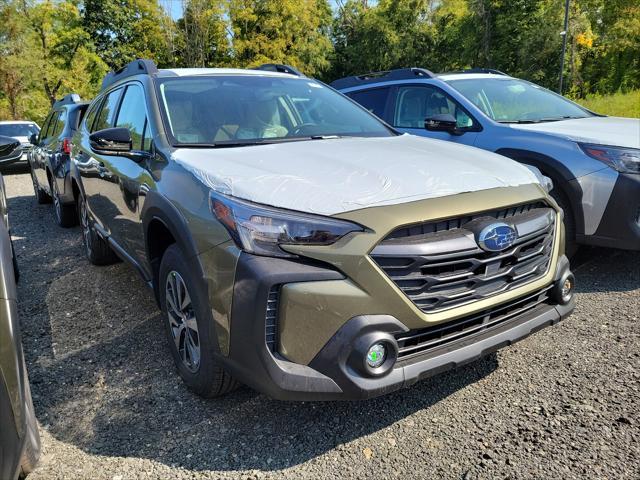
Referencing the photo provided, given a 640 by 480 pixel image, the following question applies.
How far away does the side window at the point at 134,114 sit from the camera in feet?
10.1

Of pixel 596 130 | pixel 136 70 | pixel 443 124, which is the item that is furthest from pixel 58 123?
pixel 596 130

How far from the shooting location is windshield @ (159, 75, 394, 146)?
296 cm

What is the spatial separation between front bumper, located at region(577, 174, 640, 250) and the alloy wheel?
309 cm

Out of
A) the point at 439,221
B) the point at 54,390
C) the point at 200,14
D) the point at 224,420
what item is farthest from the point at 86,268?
the point at 200,14

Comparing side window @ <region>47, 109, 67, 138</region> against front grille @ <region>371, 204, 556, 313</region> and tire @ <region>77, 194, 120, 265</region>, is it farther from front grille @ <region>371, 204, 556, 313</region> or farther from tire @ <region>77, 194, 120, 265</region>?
front grille @ <region>371, 204, 556, 313</region>

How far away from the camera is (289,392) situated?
6.41 ft

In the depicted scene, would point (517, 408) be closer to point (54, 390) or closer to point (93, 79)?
point (54, 390)

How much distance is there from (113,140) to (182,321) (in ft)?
3.86

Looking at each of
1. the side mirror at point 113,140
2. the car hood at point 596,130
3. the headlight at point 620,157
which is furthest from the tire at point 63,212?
the headlight at point 620,157

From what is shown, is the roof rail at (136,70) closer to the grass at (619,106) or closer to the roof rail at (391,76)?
→ the roof rail at (391,76)

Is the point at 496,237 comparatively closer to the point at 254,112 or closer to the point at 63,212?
the point at 254,112

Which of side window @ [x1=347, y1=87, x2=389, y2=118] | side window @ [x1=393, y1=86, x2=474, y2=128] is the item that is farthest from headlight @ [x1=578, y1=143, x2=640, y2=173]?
side window @ [x1=347, y1=87, x2=389, y2=118]

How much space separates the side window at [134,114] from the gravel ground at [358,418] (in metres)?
1.28

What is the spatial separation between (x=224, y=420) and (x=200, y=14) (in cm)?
3012
